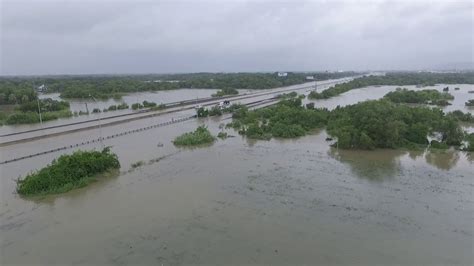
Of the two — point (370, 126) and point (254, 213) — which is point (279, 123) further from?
point (254, 213)

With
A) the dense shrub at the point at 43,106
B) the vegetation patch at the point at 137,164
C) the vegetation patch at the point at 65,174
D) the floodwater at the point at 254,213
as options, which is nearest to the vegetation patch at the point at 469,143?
the floodwater at the point at 254,213

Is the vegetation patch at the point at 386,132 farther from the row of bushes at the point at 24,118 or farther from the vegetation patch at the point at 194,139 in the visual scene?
the row of bushes at the point at 24,118

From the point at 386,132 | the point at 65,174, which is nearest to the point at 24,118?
the point at 65,174

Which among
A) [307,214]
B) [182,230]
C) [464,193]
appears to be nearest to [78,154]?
[182,230]

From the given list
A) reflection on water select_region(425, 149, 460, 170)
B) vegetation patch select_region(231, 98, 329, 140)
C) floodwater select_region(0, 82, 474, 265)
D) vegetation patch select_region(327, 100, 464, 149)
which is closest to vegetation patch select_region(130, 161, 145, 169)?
floodwater select_region(0, 82, 474, 265)

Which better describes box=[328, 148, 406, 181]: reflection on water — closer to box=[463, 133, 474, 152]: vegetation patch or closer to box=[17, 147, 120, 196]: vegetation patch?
box=[463, 133, 474, 152]: vegetation patch
